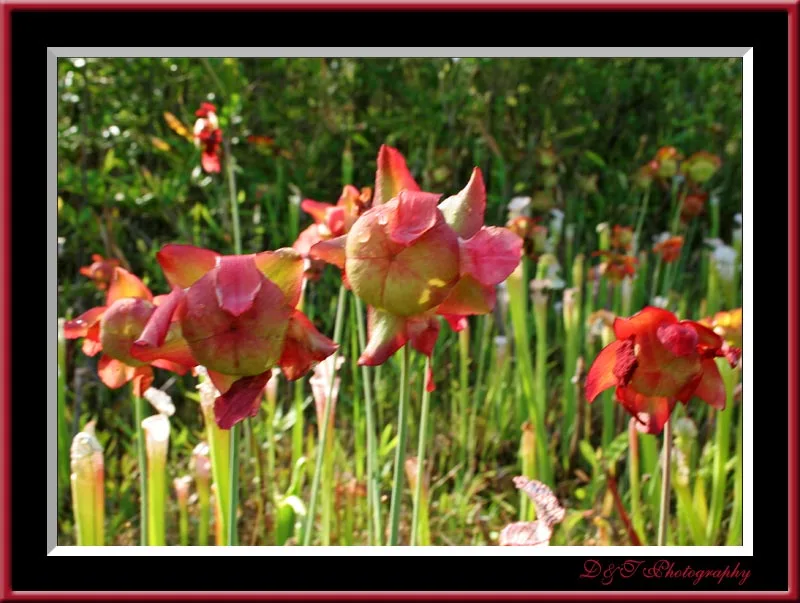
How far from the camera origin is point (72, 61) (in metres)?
1.40

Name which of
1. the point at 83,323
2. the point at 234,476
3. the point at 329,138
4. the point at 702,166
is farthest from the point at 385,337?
the point at 329,138

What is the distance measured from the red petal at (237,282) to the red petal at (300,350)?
0.09 ft

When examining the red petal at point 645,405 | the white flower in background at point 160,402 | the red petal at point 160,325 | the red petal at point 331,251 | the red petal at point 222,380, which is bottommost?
the white flower in background at point 160,402

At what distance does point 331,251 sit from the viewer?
0.41m

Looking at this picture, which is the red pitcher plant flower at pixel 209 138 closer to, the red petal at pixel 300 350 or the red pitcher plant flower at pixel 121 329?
the red pitcher plant flower at pixel 121 329

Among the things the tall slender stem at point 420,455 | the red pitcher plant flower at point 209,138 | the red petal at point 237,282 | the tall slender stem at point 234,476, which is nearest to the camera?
Answer: the red petal at point 237,282

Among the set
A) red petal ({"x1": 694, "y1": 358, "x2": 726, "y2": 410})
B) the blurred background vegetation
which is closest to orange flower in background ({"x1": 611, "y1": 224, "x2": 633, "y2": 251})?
the blurred background vegetation

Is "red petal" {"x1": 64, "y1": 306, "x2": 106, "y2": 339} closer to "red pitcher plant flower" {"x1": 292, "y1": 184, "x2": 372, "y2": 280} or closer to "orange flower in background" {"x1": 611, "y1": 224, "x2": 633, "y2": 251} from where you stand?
"red pitcher plant flower" {"x1": 292, "y1": 184, "x2": 372, "y2": 280}

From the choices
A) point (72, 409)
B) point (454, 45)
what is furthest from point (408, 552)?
point (72, 409)

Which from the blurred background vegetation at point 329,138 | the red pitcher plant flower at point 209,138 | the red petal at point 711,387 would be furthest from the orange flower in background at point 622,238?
the red petal at point 711,387

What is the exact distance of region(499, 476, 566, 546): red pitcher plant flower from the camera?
52 cm

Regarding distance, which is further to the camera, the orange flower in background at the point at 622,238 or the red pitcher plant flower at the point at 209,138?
the orange flower in background at the point at 622,238

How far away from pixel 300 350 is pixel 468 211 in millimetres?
106

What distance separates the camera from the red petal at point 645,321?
1.57ft
